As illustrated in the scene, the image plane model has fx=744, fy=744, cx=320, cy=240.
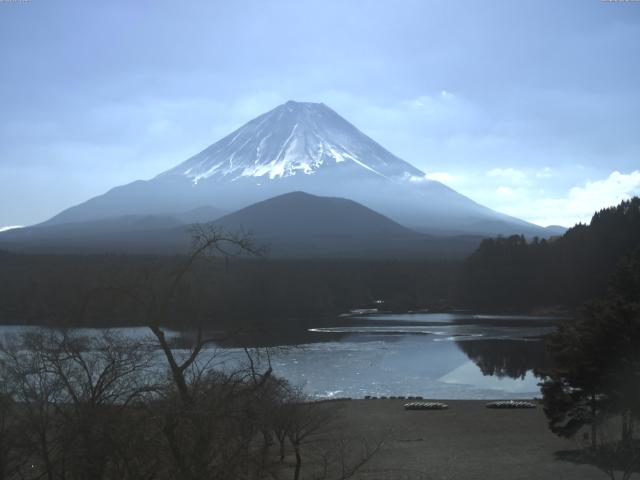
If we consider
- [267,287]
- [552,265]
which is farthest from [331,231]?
[267,287]

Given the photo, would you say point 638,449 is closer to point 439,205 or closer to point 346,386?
point 346,386

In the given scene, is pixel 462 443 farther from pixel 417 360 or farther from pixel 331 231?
pixel 331 231

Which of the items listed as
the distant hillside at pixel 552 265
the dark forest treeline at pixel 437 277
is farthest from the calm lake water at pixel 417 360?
the distant hillside at pixel 552 265

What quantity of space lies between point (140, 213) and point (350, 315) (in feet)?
275

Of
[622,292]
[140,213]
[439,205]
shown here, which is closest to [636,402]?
[622,292]

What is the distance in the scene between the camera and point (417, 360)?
91.4 feet

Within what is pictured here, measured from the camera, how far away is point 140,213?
417 feet

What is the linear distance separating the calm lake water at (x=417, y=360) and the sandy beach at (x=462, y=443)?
2.59m

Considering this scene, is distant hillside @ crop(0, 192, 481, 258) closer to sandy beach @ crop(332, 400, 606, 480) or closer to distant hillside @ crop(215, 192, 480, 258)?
distant hillside @ crop(215, 192, 480, 258)

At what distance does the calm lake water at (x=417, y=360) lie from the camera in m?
21.5

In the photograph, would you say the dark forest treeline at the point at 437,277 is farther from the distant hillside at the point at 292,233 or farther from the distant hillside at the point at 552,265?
the distant hillside at the point at 292,233

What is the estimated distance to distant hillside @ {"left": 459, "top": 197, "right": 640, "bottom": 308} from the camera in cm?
5206

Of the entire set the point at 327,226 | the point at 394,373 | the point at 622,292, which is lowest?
the point at 394,373

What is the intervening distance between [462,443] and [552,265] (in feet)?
144
